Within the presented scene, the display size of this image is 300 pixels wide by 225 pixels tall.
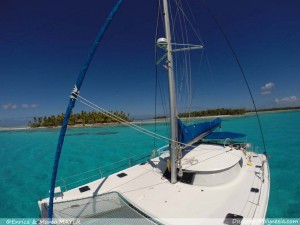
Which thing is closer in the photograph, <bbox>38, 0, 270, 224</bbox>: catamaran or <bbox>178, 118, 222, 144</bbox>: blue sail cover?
<bbox>38, 0, 270, 224</bbox>: catamaran

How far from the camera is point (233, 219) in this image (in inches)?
180

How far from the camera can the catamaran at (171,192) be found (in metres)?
4.79

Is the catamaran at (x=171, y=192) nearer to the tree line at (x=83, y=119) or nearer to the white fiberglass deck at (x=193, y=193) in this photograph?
the white fiberglass deck at (x=193, y=193)

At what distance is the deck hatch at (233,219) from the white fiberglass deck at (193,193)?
98mm

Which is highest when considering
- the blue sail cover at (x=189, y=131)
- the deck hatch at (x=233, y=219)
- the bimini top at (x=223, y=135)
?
the blue sail cover at (x=189, y=131)

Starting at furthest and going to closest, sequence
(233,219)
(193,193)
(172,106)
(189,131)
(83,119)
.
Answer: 1. (83,119)
2. (189,131)
3. (172,106)
4. (193,193)
5. (233,219)

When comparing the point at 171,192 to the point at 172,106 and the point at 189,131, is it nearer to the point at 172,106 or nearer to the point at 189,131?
the point at 189,131

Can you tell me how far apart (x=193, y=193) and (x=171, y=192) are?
77 centimetres

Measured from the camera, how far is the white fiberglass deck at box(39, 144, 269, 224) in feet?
16.2

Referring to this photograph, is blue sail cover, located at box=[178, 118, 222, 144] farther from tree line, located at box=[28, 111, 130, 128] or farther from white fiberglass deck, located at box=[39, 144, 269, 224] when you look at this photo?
tree line, located at box=[28, 111, 130, 128]

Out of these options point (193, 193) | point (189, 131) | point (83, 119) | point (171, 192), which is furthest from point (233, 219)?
point (83, 119)

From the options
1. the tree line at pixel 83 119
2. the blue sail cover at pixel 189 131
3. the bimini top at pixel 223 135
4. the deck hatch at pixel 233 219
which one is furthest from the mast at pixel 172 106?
the tree line at pixel 83 119

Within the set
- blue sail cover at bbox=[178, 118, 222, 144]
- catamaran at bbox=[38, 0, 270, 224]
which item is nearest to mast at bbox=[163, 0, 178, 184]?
catamaran at bbox=[38, 0, 270, 224]

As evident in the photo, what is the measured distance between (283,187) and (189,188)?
7.47 metres
